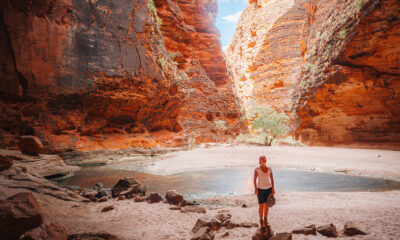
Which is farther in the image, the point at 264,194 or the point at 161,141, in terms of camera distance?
the point at 161,141

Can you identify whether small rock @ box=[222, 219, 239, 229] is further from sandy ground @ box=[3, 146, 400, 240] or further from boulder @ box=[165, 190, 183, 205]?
boulder @ box=[165, 190, 183, 205]

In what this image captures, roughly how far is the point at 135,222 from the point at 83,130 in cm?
1122

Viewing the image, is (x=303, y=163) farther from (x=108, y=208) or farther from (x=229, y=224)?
(x=108, y=208)

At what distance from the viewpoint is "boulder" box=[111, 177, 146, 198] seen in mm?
5530

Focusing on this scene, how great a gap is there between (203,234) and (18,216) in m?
2.23

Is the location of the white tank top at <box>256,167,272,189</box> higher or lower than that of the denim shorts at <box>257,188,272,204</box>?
higher

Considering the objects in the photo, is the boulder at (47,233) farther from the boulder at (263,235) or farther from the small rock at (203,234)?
the boulder at (263,235)

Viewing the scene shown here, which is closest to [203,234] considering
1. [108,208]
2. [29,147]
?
[108,208]

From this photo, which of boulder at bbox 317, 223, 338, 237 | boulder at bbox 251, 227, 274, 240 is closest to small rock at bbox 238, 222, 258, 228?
boulder at bbox 251, 227, 274, 240

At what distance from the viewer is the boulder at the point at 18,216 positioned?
227cm

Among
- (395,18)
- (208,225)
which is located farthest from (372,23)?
(208,225)

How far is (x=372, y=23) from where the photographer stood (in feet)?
43.2

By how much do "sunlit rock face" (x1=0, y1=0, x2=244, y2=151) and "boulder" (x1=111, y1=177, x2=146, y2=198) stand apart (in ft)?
25.5

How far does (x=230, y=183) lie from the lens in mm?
7203
